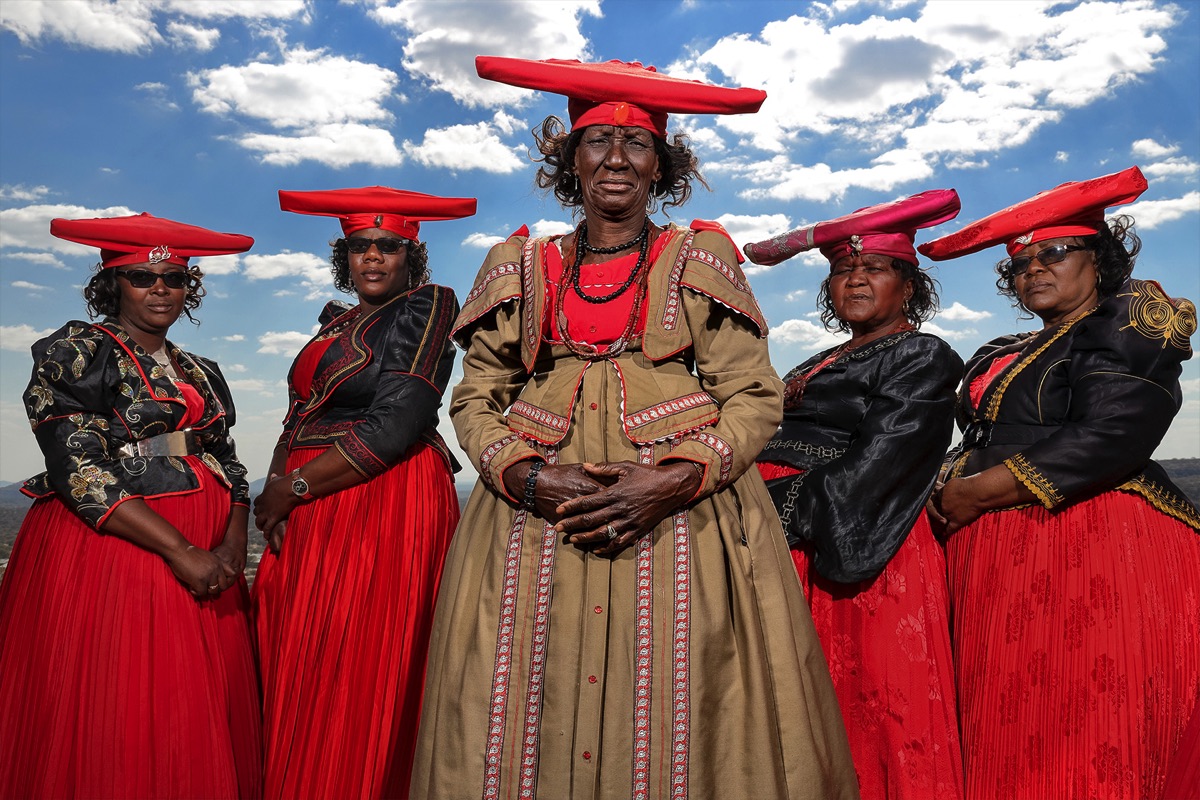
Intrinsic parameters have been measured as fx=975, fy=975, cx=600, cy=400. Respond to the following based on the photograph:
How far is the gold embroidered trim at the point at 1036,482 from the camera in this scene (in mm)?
3762

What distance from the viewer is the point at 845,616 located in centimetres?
389

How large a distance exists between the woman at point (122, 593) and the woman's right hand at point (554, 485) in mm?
1843

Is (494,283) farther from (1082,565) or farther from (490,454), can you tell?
(1082,565)

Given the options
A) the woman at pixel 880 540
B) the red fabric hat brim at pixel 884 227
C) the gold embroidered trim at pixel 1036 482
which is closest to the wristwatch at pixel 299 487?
the woman at pixel 880 540

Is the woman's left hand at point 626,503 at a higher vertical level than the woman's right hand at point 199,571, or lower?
higher

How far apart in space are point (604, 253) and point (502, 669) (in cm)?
133

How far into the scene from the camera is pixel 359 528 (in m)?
4.19

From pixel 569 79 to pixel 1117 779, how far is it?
316 centimetres

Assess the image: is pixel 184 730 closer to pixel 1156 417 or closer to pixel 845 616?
pixel 845 616

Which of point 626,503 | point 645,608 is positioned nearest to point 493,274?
point 626,503

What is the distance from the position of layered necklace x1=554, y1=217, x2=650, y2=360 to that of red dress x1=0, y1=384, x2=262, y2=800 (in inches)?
77.8

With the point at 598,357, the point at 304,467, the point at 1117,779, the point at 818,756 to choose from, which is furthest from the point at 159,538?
the point at 1117,779

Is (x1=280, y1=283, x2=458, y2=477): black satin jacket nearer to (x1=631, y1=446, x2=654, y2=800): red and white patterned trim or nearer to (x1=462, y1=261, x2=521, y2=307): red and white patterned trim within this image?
(x1=462, y1=261, x2=521, y2=307): red and white patterned trim

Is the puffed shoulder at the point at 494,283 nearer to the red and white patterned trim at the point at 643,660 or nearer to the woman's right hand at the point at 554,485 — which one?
the woman's right hand at the point at 554,485
